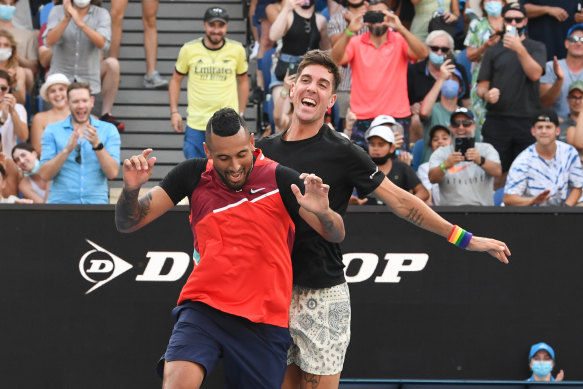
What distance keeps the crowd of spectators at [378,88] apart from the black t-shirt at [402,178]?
0.01 meters

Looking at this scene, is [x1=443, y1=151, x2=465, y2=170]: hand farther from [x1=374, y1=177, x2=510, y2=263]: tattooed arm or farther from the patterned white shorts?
the patterned white shorts

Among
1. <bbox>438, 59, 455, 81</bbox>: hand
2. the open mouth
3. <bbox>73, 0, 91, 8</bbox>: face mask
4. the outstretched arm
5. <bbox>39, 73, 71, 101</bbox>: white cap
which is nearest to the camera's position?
the outstretched arm

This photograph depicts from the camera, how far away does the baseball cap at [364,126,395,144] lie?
920cm

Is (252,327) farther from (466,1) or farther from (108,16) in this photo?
(466,1)

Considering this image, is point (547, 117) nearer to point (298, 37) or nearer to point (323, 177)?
point (298, 37)

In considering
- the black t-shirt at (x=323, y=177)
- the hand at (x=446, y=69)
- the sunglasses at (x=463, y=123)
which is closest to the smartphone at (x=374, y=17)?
the hand at (x=446, y=69)

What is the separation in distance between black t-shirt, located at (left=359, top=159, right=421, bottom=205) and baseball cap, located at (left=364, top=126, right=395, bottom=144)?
252 mm

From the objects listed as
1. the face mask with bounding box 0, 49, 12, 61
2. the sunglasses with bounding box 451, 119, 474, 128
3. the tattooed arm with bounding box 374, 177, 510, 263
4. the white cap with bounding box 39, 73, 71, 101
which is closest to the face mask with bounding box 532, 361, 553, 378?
the sunglasses with bounding box 451, 119, 474, 128

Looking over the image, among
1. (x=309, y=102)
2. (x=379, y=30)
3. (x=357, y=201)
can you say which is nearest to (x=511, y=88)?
(x=379, y=30)

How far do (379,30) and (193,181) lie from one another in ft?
18.8

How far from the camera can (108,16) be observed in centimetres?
1123

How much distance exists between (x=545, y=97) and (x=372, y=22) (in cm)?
224

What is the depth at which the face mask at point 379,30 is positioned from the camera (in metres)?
10.4

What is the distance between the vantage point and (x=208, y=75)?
10.6 meters
